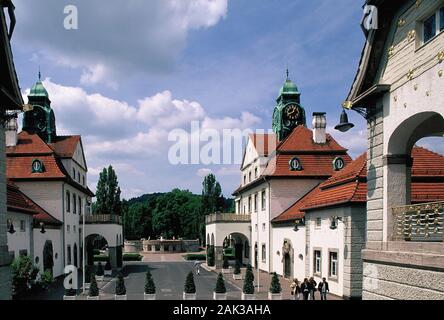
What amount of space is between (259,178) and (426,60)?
31582 mm

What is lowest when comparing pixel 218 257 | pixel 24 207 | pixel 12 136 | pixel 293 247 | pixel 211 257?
pixel 211 257

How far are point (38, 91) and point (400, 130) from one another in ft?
135

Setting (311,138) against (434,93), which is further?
(311,138)

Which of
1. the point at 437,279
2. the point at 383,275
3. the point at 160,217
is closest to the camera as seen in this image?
the point at 437,279

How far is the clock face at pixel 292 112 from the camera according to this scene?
45.2 m

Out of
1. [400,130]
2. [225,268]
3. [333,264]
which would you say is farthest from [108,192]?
[400,130]

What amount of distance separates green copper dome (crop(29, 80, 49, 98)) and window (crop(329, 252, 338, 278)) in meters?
32.8

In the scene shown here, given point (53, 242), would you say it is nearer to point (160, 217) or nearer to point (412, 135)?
point (412, 135)

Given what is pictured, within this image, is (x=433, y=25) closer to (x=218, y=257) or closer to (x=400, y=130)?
(x=400, y=130)

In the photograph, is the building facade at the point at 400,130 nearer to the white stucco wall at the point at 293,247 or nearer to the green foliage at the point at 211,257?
the white stucco wall at the point at 293,247

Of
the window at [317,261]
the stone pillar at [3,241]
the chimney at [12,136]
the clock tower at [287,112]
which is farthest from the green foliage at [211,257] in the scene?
the stone pillar at [3,241]

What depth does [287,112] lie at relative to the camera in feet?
149
